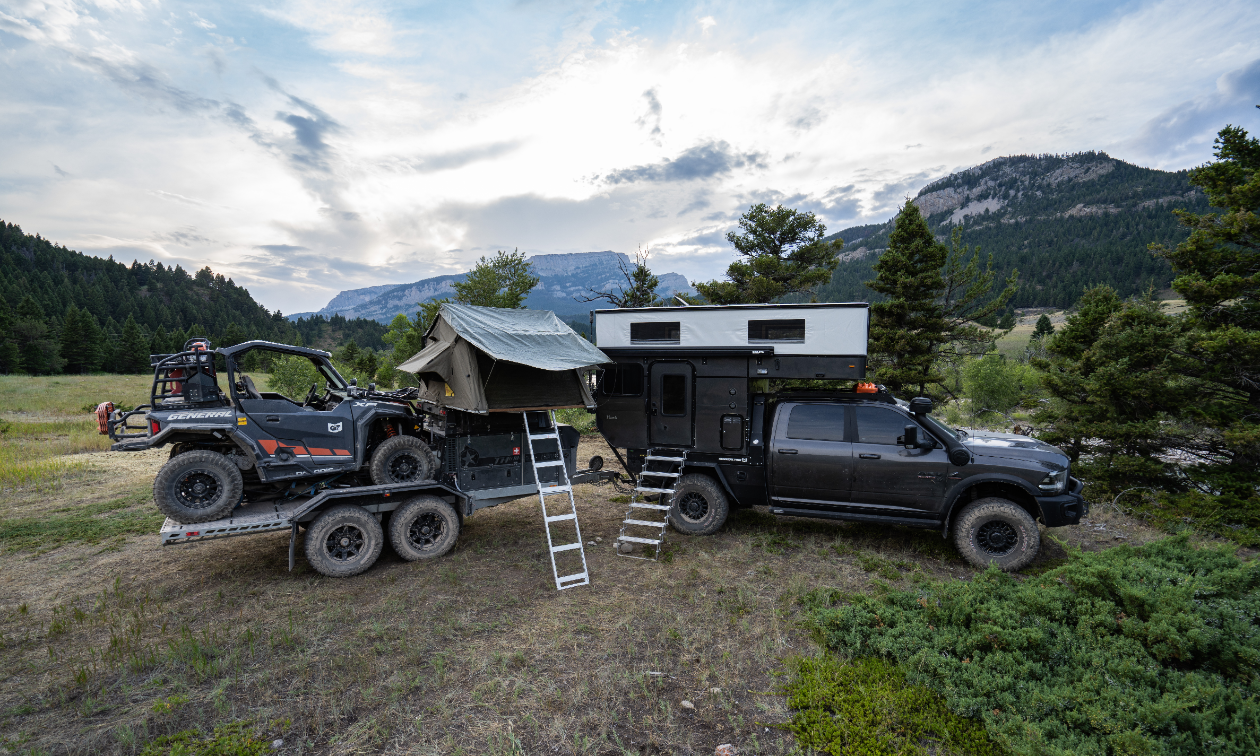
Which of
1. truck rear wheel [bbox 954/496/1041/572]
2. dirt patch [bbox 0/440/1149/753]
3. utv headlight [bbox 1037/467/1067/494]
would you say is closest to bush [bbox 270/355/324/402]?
dirt patch [bbox 0/440/1149/753]

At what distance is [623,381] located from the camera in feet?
27.9

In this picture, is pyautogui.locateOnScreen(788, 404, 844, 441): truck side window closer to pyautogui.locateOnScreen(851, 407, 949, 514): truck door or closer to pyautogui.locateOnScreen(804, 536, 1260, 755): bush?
pyautogui.locateOnScreen(851, 407, 949, 514): truck door

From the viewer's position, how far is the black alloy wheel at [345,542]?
21.4 feet

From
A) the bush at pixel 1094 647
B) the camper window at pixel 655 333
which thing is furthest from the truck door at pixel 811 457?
the camper window at pixel 655 333

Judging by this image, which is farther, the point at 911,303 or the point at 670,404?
the point at 911,303

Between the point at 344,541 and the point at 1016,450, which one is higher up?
the point at 1016,450

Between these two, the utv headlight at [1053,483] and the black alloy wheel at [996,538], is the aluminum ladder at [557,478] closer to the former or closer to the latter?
the black alloy wheel at [996,538]

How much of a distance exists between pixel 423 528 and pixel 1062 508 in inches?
332

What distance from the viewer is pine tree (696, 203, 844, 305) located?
22.2m

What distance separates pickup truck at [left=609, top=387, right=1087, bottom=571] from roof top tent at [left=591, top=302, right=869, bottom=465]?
36 centimetres

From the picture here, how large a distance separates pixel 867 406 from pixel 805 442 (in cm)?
102

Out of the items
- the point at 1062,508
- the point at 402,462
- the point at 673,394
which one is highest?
the point at 673,394

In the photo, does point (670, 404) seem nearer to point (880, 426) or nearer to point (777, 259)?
point (880, 426)

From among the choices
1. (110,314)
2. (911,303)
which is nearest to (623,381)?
(911,303)
